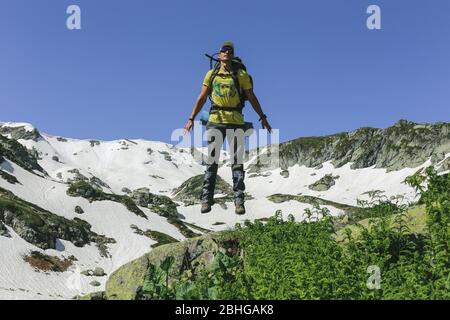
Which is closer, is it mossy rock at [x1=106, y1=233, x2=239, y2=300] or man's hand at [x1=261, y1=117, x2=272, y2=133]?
man's hand at [x1=261, y1=117, x2=272, y2=133]

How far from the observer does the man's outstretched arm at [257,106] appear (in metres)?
9.09

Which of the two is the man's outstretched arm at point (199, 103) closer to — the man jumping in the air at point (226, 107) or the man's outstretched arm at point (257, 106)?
the man jumping in the air at point (226, 107)

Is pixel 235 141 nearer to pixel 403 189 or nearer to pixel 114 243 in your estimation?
pixel 114 243

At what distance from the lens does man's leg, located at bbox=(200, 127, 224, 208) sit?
8719 millimetres

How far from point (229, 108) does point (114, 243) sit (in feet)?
355

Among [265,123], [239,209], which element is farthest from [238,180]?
[265,123]

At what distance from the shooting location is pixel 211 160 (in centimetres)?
880

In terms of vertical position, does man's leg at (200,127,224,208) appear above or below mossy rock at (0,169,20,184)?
below

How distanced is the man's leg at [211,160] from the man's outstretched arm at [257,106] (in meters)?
0.93

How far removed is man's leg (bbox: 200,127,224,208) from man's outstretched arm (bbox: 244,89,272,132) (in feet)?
3.06

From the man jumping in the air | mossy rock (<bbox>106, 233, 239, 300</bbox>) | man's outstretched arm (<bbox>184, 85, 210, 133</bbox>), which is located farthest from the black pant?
mossy rock (<bbox>106, 233, 239, 300</bbox>)

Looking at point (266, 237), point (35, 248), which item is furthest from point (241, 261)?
point (35, 248)

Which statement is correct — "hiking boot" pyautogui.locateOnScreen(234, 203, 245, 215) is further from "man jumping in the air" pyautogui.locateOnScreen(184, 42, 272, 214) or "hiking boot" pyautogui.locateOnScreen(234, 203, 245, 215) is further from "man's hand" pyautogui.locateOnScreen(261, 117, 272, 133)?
"man's hand" pyautogui.locateOnScreen(261, 117, 272, 133)

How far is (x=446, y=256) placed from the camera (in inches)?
323
